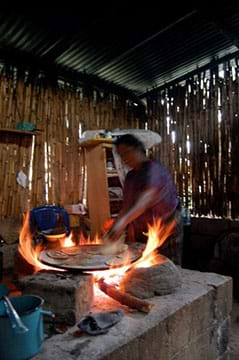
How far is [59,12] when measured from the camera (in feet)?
11.7

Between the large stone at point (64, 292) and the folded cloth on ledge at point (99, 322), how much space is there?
8 centimetres

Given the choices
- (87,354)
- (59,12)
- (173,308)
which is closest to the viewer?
(87,354)

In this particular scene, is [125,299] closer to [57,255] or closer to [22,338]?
[57,255]

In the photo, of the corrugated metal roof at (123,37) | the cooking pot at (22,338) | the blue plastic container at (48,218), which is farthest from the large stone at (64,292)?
the corrugated metal roof at (123,37)

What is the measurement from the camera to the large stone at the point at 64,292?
1.70 metres

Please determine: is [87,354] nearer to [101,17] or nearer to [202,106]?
[101,17]

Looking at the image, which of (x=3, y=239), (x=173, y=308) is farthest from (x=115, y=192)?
(x=173, y=308)

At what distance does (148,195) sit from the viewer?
251 cm

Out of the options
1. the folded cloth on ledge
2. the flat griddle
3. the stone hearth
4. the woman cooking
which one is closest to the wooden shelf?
the woman cooking

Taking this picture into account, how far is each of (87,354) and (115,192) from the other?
3782mm

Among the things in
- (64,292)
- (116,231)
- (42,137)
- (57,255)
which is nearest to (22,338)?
(64,292)

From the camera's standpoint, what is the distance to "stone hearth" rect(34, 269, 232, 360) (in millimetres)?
1478

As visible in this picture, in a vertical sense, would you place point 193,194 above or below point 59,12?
below

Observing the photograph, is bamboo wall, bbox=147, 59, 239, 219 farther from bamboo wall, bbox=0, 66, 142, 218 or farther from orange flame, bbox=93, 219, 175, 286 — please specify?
orange flame, bbox=93, 219, 175, 286
